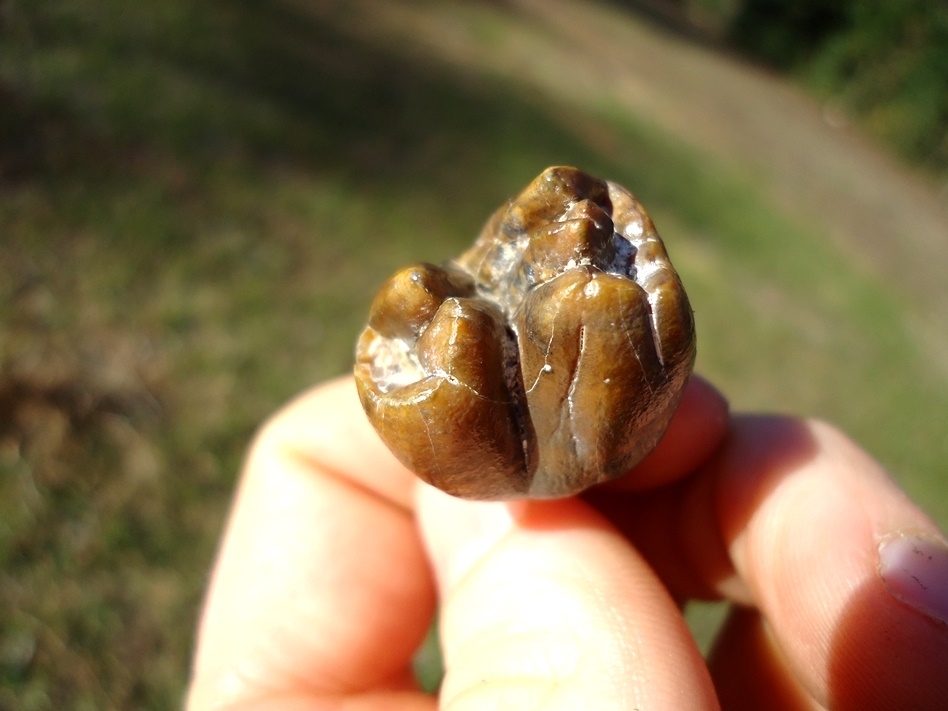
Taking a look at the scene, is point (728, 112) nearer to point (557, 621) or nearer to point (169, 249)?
point (169, 249)

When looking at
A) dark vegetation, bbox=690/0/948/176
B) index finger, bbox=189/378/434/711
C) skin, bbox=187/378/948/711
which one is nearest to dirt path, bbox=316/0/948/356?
dark vegetation, bbox=690/0/948/176

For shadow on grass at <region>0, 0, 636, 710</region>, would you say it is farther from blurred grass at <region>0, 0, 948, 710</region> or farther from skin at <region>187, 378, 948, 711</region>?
skin at <region>187, 378, 948, 711</region>

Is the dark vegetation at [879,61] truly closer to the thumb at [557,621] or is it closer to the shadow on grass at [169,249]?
the shadow on grass at [169,249]

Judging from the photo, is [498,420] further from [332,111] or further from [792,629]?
[332,111]

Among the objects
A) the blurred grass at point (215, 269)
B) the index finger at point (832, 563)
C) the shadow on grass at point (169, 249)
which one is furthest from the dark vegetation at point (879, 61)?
the index finger at point (832, 563)

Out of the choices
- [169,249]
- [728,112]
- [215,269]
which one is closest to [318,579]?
[215,269]
